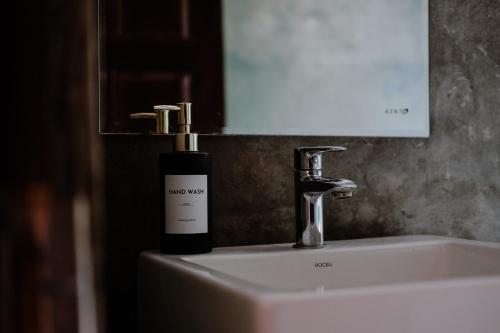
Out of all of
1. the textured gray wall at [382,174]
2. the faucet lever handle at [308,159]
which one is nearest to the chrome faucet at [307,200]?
the faucet lever handle at [308,159]

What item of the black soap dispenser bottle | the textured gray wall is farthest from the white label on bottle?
the textured gray wall

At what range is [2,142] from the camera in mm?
584

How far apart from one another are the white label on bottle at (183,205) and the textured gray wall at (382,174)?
0.13 m

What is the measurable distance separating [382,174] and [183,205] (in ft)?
1.47

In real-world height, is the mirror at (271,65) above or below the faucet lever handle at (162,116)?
above

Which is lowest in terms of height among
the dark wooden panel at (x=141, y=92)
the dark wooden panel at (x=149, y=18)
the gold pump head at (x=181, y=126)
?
the gold pump head at (x=181, y=126)

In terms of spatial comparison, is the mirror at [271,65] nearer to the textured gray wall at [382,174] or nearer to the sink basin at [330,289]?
the textured gray wall at [382,174]

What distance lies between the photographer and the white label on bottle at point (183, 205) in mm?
804

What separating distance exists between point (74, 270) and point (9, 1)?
0.93 feet

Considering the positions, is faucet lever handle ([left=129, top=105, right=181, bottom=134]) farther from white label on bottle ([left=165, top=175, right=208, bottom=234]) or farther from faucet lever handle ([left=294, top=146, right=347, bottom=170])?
faucet lever handle ([left=294, top=146, right=347, bottom=170])

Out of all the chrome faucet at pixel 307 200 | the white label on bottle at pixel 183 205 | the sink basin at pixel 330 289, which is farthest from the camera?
the chrome faucet at pixel 307 200

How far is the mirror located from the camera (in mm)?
915

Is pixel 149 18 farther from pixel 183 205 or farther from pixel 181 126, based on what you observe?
pixel 183 205

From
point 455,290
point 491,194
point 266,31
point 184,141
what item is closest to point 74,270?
point 184,141
